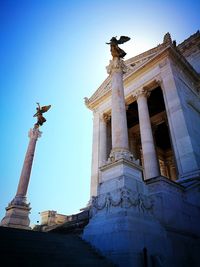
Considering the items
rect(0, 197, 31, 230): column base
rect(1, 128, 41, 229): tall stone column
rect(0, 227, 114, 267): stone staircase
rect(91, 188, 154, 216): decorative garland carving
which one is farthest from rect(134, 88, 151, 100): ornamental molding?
rect(0, 227, 114, 267): stone staircase

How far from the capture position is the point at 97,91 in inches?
1061

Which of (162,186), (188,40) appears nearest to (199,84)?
(188,40)

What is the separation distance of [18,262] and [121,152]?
20.9ft

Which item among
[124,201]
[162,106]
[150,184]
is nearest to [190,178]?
[150,184]

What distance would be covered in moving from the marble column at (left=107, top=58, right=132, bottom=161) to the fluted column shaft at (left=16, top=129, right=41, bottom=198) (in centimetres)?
1174

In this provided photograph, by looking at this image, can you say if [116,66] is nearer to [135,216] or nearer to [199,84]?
[135,216]

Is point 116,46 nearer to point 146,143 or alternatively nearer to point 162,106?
point 146,143

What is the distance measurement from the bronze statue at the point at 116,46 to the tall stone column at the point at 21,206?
13038mm

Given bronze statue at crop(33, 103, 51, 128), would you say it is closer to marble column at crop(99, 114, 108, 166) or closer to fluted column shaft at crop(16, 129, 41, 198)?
fluted column shaft at crop(16, 129, 41, 198)

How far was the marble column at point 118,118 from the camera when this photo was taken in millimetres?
10522

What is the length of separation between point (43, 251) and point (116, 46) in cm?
1323

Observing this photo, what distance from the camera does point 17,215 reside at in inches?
666

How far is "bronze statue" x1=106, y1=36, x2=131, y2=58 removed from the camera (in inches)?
578

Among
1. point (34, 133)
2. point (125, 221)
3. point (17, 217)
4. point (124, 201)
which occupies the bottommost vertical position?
point (125, 221)
